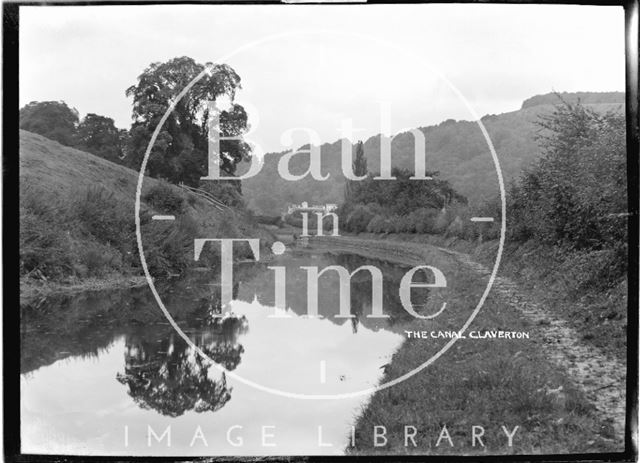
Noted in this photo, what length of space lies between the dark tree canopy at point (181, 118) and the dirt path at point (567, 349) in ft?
3.08

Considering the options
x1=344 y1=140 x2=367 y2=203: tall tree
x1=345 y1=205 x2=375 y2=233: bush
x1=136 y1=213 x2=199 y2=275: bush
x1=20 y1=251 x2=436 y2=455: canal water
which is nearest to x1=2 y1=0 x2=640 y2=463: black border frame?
x1=20 y1=251 x2=436 y2=455: canal water

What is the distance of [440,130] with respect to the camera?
4.68 meters

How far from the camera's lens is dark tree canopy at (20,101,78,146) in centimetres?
444

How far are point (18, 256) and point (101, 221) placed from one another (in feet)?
1.92

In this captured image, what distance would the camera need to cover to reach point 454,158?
453cm

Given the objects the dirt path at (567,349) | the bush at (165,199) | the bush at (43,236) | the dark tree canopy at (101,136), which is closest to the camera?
the dirt path at (567,349)

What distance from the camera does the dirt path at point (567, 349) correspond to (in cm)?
434

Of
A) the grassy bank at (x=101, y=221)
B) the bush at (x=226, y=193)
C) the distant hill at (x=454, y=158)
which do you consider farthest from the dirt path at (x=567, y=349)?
the grassy bank at (x=101, y=221)

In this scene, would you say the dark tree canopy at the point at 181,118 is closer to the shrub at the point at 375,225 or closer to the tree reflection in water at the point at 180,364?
the tree reflection in water at the point at 180,364

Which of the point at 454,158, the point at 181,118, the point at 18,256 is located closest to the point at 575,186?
the point at 454,158

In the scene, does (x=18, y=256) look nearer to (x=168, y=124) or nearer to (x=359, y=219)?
(x=168, y=124)

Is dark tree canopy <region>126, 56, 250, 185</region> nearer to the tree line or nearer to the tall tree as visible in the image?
the tree line

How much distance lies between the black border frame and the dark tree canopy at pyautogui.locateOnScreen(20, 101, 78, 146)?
0.25 feet

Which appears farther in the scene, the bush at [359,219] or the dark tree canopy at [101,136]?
the dark tree canopy at [101,136]
